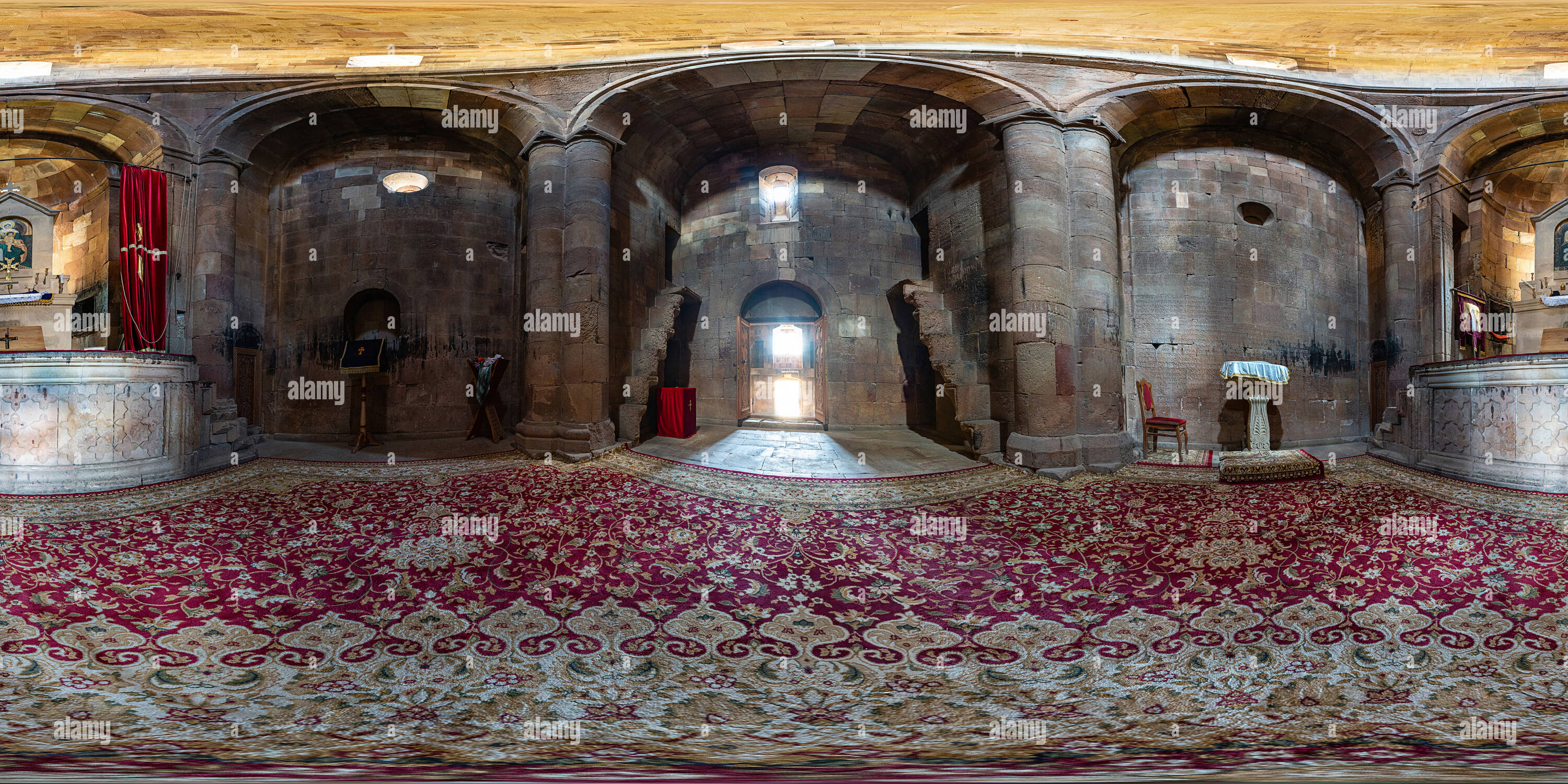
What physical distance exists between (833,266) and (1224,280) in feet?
19.1

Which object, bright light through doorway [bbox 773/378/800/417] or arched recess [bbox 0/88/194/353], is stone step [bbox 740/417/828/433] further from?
arched recess [bbox 0/88/194/353]

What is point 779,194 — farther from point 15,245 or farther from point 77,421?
point 15,245

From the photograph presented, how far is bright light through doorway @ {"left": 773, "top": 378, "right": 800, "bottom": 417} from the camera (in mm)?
11242

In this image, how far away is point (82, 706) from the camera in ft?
6.55

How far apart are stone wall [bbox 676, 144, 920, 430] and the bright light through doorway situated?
2109 mm

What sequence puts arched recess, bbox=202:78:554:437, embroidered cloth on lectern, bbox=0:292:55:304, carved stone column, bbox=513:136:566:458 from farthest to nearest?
embroidered cloth on lectern, bbox=0:292:55:304, arched recess, bbox=202:78:554:437, carved stone column, bbox=513:136:566:458

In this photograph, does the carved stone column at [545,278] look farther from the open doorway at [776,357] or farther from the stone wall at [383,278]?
the open doorway at [776,357]

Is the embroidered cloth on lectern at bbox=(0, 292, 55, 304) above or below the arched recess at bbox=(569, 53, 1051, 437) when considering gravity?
below

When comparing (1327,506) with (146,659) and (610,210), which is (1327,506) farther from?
(610,210)

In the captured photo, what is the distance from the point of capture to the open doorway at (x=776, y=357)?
30.9 ft

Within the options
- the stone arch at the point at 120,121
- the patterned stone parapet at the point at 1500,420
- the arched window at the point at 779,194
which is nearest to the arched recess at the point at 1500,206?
the patterned stone parapet at the point at 1500,420

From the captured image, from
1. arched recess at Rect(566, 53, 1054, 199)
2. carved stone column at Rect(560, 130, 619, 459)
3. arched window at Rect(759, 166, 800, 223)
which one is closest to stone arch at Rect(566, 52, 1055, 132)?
arched recess at Rect(566, 53, 1054, 199)

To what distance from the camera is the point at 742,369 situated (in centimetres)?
946

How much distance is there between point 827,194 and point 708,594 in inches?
310
